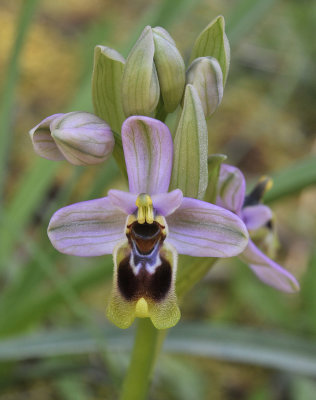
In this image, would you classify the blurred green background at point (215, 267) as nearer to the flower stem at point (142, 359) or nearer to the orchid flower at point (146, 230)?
the flower stem at point (142, 359)

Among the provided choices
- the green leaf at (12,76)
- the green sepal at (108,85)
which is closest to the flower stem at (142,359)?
the green sepal at (108,85)

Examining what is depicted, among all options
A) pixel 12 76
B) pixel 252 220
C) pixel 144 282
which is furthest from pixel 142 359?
pixel 12 76

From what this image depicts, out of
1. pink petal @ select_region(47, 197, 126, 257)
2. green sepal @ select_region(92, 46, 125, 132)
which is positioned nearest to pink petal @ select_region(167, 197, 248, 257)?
pink petal @ select_region(47, 197, 126, 257)

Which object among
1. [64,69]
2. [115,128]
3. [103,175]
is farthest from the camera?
[64,69]

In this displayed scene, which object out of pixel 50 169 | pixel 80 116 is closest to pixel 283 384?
pixel 50 169

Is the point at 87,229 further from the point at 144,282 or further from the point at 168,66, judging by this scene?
the point at 168,66

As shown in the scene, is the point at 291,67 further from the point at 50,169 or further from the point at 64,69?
the point at 50,169

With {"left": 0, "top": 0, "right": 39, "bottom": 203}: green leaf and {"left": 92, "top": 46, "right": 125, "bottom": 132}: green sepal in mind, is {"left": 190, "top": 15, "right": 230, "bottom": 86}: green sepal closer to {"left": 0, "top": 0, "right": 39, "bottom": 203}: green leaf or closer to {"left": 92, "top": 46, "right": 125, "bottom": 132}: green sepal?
{"left": 92, "top": 46, "right": 125, "bottom": 132}: green sepal
